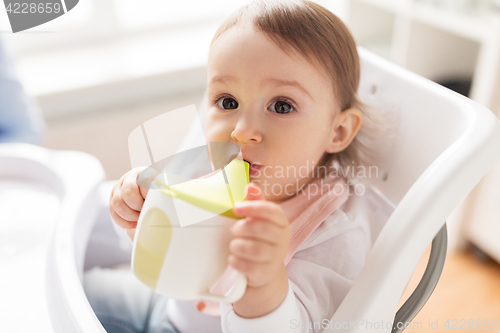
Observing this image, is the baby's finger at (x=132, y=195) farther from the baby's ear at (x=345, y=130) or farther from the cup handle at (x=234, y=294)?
the baby's ear at (x=345, y=130)

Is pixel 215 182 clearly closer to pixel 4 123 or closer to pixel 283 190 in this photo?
pixel 283 190

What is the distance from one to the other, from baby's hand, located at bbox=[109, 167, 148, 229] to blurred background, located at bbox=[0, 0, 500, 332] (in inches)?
31.3

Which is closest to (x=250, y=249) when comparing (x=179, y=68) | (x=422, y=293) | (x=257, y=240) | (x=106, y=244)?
(x=257, y=240)

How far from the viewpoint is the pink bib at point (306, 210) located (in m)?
0.58

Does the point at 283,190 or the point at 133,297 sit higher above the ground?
the point at 283,190

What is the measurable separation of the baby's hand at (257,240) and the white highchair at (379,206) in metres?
0.13

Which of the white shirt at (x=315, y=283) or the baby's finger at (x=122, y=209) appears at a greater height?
the baby's finger at (x=122, y=209)

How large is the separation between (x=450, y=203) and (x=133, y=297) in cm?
52

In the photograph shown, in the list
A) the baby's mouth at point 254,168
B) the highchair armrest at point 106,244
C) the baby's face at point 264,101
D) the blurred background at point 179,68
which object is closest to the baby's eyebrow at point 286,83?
the baby's face at point 264,101

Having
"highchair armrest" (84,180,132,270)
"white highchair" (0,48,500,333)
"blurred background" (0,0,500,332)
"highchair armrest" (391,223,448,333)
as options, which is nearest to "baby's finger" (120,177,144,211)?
"white highchair" (0,48,500,333)

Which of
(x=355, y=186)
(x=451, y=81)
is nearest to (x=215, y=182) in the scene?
(x=355, y=186)

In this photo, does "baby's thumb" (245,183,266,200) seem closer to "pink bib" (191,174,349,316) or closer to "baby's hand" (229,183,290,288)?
"baby's hand" (229,183,290,288)

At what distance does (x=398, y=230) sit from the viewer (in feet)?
1.52

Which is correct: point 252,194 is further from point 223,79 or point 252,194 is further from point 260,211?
point 223,79
